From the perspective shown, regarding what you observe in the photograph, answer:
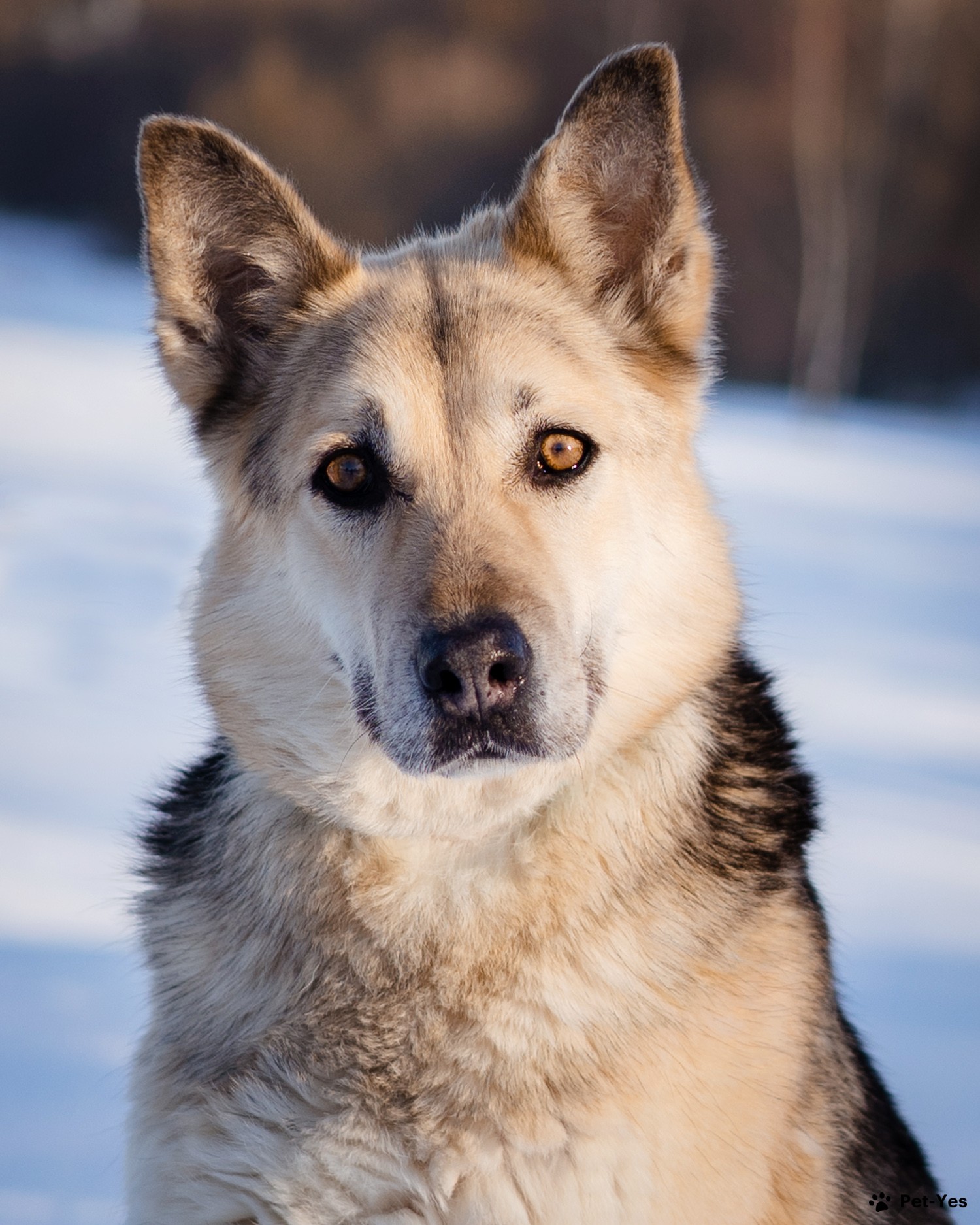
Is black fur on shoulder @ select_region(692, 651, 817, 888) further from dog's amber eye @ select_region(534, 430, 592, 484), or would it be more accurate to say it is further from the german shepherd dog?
dog's amber eye @ select_region(534, 430, 592, 484)

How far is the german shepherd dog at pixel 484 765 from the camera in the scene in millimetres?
2223

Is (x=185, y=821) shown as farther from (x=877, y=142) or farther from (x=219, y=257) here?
(x=877, y=142)

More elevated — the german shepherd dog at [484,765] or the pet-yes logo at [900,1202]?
the german shepherd dog at [484,765]

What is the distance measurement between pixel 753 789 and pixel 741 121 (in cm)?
1224

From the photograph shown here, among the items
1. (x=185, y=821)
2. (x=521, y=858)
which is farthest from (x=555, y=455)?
(x=185, y=821)

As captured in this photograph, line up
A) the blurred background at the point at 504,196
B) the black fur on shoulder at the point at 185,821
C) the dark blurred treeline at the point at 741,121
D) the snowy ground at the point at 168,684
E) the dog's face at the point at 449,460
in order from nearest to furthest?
the dog's face at the point at 449,460 < the black fur on shoulder at the point at 185,821 < the snowy ground at the point at 168,684 < the blurred background at the point at 504,196 < the dark blurred treeline at the point at 741,121

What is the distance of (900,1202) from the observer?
263cm

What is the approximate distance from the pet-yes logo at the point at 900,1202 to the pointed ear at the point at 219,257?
2134 mm

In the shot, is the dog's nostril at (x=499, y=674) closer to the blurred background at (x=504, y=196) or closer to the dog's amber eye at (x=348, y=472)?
the dog's amber eye at (x=348, y=472)

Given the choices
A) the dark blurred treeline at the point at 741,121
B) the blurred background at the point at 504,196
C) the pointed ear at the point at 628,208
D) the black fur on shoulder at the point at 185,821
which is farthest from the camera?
the dark blurred treeline at the point at 741,121

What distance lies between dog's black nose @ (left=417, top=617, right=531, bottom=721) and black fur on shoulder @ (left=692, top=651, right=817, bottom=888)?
1.98 ft

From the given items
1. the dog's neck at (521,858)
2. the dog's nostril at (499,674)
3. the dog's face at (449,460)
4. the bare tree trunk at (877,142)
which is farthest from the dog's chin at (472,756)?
the bare tree trunk at (877,142)

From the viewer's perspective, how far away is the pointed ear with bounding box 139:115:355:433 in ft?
8.55

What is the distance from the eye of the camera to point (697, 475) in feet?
8.94
